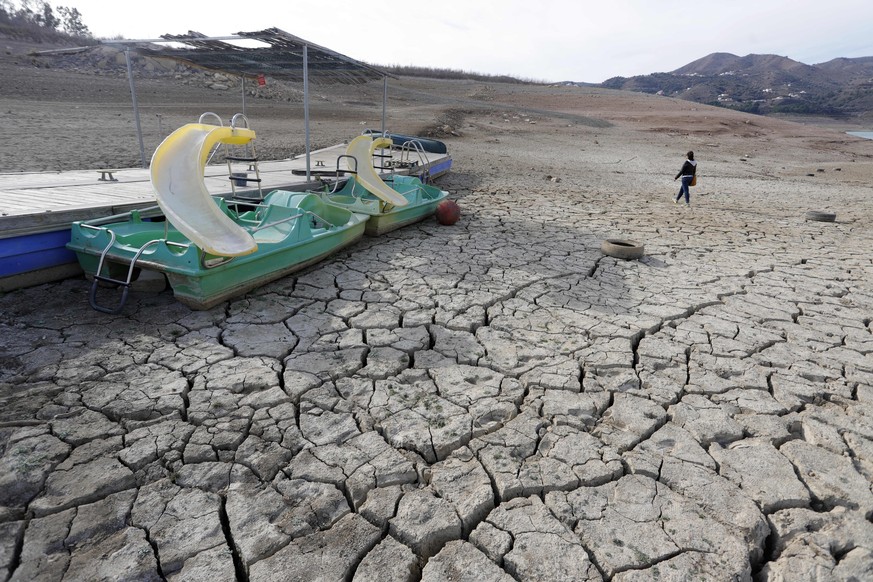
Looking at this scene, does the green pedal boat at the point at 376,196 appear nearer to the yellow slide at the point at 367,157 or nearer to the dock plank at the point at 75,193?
the yellow slide at the point at 367,157

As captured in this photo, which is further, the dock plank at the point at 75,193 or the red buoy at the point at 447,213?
the red buoy at the point at 447,213

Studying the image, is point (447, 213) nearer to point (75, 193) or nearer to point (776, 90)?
point (75, 193)

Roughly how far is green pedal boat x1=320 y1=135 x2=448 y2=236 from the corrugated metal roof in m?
1.36

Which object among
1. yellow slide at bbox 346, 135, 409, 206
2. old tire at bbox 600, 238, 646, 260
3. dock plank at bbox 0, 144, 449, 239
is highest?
yellow slide at bbox 346, 135, 409, 206

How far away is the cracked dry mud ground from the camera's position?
2.14m

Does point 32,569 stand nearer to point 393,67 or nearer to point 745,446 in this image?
point 745,446

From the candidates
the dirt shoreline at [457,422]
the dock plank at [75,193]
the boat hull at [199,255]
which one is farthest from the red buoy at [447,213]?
the boat hull at [199,255]

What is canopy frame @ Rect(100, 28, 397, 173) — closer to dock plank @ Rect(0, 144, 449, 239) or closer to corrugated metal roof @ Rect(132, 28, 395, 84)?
corrugated metal roof @ Rect(132, 28, 395, 84)

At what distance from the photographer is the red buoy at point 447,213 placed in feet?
25.0

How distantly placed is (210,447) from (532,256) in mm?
4531

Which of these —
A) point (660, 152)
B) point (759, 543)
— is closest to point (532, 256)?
point (759, 543)

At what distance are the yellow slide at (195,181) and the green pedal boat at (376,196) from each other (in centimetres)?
210

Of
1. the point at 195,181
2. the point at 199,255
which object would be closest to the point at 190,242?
the point at 195,181

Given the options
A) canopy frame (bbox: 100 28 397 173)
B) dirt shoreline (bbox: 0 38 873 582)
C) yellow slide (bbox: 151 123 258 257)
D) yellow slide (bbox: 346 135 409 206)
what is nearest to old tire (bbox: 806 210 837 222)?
dirt shoreline (bbox: 0 38 873 582)
